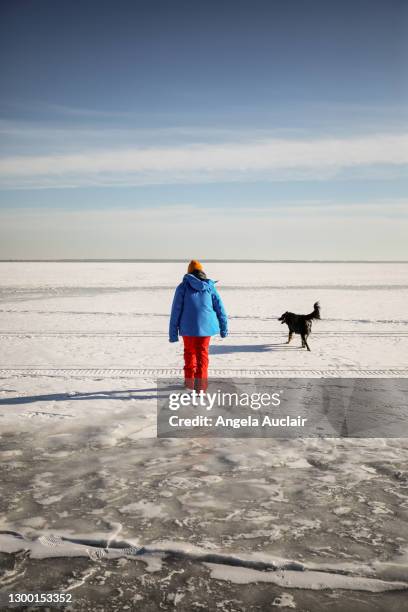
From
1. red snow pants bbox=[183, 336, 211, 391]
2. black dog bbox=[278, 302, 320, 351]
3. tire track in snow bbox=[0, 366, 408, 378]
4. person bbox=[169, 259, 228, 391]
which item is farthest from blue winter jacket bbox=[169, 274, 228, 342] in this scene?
black dog bbox=[278, 302, 320, 351]

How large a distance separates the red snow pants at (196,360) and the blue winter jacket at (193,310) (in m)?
0.12

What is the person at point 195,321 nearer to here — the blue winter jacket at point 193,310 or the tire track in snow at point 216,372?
the blue winter jacket at point 193,310

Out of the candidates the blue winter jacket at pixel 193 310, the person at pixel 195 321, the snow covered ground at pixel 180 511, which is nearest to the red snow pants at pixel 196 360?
the person at pixel 195 321

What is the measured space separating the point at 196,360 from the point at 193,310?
2.31 ft

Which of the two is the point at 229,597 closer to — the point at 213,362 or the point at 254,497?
the point at 254,497

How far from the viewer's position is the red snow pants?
591 cm

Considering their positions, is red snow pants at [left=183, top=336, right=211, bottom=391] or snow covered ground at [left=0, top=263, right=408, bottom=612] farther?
red snow pants at [left=183, top=336, right=211, bottom=391]

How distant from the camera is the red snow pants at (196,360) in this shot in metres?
5.91

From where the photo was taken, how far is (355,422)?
512cm

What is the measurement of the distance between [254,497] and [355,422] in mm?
2112

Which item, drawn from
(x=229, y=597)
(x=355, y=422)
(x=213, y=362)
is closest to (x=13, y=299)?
(x=213, y=362)

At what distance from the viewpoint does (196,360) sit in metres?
6.08

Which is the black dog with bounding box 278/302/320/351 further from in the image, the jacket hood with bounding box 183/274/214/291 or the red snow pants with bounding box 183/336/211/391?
the jacket hood with bounding box 183/274/214/291

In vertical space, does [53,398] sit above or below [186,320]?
below
